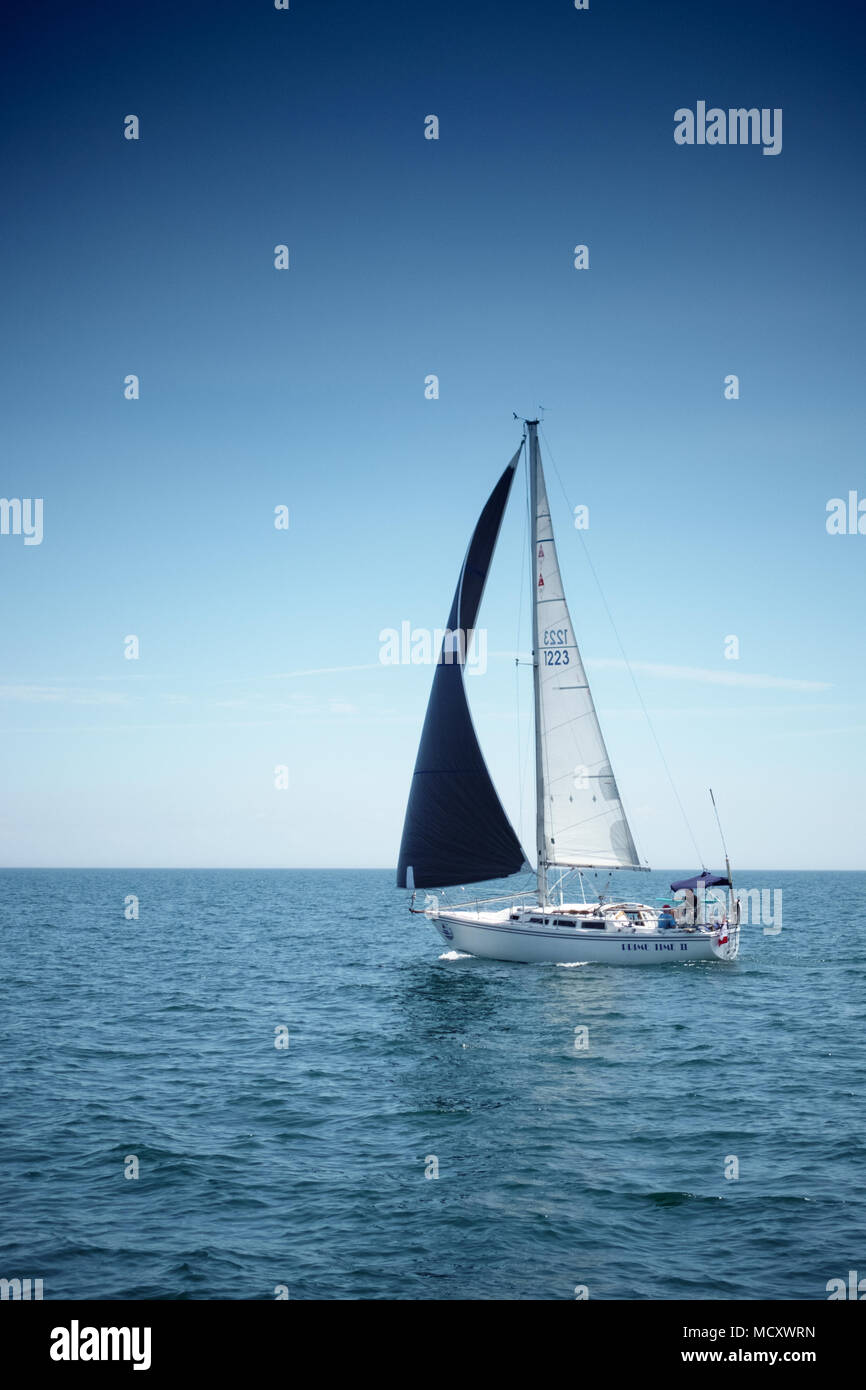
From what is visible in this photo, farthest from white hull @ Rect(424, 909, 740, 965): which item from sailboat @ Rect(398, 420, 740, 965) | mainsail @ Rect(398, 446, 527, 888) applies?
mainsail @ Rect(398, 446, 527, 888)

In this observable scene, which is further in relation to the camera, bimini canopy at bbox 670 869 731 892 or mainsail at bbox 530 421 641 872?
mainsail at bbox 530 421 641 872

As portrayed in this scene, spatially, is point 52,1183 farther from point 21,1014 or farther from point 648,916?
point 648,916

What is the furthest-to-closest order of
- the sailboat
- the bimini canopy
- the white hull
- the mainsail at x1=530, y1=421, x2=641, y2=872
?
the mainsail at x1=530, y1=421, x2=641, y2=872 < the bimini canopy < the sailboat < the white hull

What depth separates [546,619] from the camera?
129ft

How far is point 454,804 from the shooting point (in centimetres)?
3694

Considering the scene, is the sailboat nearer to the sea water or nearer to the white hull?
the white hull

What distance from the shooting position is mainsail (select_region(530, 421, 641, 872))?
38.9 meters

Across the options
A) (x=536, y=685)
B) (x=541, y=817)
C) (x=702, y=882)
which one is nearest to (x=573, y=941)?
(x=541, y=817)

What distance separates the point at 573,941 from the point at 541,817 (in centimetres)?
519

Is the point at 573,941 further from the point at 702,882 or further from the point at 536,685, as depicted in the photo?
the point at 536,685

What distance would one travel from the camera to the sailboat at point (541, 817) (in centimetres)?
3691

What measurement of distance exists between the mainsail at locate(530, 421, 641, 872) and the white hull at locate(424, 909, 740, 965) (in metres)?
2.79

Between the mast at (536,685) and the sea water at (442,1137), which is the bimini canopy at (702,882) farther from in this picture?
the mast at (536,685)
